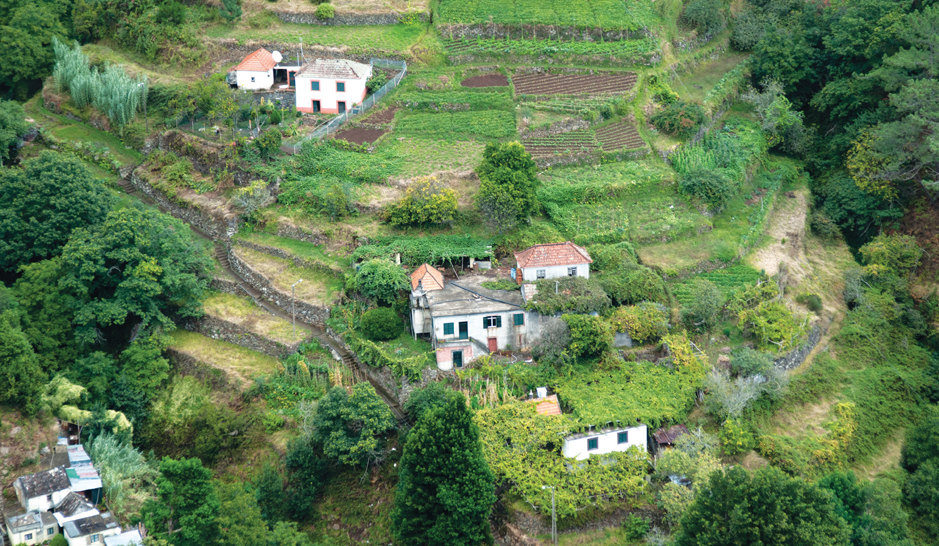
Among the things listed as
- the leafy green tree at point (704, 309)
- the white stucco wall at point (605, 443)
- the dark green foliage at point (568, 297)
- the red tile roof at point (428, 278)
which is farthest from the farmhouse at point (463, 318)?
the leafy green tree at point (704, 309)

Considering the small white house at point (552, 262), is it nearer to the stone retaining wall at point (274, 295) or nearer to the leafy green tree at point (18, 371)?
the stone retaining wall at point (274, 295)

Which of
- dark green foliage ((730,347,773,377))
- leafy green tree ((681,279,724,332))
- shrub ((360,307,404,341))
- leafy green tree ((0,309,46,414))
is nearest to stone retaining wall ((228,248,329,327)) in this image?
shrub ((360,307,404,341))

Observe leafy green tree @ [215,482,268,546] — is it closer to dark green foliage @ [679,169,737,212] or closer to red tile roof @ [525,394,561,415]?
red tile roof @ [525,394,561,415]

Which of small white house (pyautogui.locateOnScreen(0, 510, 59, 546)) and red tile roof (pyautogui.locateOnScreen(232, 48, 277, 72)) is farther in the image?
red tile roof (pyautogui.locateOnScreen(232, 48, 277, 72))

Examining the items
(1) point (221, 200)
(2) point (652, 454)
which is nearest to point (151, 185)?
(1) point (221, 200)

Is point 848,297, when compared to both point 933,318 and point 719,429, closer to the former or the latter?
point 933,318

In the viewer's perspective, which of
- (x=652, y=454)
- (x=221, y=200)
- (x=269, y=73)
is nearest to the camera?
(x=652, y=454)
